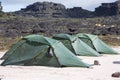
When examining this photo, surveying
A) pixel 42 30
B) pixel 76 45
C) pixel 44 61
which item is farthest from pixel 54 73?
pixel 42 30

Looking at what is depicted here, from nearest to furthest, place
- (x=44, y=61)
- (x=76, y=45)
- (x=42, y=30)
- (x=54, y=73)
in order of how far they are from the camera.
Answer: (x=54, y=73), (x=44, y=61), (x=76, y=45), (x=42, y=30)

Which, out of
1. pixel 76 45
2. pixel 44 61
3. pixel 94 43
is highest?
pixel 44 61

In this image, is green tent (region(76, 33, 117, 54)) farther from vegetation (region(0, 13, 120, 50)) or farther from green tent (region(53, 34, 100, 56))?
vegetation (region(0, 13, 120, 50))

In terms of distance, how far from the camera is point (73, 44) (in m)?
25.8

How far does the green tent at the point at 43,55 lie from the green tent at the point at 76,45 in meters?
5.42

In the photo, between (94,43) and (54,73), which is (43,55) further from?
(94,43)

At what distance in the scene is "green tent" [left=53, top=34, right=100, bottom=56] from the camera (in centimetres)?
2575

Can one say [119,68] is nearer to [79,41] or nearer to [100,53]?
[79,41]

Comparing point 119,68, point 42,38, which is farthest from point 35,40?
point 119,68

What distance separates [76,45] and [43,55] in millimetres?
6486

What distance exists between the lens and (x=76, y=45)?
2600 cm

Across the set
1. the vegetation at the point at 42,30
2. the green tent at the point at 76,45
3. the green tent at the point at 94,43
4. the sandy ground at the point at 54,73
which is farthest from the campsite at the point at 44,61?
the vegetation at the point at 42,30

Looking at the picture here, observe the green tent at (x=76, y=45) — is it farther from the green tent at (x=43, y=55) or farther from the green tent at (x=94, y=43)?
the green tent at (x=43, y=55)

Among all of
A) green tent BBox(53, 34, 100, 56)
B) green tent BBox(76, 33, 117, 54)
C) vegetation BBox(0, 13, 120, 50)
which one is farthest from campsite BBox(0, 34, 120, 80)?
vegetation BBox(0, 13, 120, 50)
